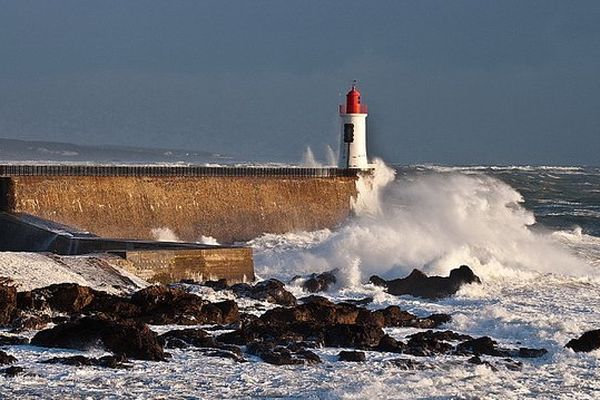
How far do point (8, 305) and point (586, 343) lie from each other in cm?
595

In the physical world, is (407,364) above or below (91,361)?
below

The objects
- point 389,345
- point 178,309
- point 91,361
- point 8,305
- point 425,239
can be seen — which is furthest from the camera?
point 425,239

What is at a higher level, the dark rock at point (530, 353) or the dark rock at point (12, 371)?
the dark rock at point (12, 371)

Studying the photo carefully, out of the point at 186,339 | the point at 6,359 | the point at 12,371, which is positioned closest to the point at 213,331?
the point at 186,339

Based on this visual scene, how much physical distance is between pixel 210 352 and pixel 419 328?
358 cm

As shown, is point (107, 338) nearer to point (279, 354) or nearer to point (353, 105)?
point (279, 354)

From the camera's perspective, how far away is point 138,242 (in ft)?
54.1

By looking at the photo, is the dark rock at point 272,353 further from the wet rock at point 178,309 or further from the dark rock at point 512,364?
the dark rock at point 512,364

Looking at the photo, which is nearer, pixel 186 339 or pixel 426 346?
pixel 186 339

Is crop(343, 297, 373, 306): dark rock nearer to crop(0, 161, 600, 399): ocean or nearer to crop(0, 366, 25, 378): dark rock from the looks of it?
crop(0, 161, 600, 399): ocean

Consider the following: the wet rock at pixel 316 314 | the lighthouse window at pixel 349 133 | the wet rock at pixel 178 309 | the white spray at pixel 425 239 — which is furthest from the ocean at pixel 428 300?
the lighthouse window at pixel 349 133

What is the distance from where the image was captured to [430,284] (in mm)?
17688

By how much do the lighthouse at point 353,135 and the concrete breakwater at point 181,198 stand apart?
778mm

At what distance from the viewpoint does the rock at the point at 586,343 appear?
12062 millimetres
